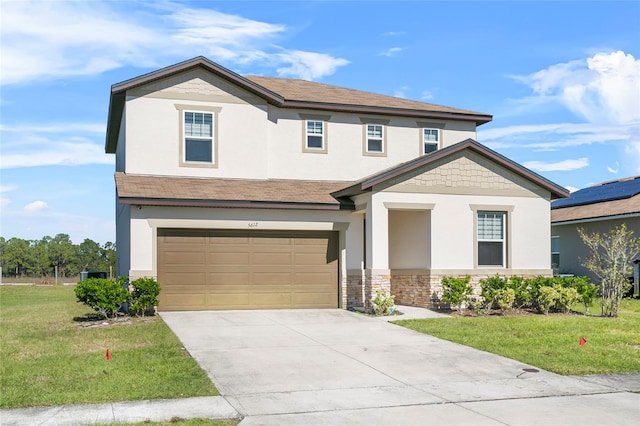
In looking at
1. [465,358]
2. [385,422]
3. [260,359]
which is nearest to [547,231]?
[465,358]

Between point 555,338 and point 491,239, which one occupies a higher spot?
point 491,239

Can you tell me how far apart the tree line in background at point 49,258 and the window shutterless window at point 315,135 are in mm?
49802

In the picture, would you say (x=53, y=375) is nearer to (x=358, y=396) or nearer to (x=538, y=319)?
(x=358, y=396)

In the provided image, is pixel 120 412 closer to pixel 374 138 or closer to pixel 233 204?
pixel 233 204

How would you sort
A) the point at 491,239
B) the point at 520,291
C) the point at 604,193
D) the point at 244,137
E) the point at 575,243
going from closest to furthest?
the point at 520,291, the point at 491,239, the point at 244,137, the point at 575,243, the point at 604,193

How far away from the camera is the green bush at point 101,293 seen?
17750 millimetres

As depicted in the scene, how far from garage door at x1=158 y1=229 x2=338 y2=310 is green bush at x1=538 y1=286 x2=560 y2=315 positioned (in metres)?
6.11

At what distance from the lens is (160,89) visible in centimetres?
2116

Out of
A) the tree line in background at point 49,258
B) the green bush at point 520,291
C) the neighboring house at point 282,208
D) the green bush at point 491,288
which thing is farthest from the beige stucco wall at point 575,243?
the tree line in background at point 49,258

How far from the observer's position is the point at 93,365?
39.0ft

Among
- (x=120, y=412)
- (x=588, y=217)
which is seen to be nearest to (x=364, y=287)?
(x=120, y=412)

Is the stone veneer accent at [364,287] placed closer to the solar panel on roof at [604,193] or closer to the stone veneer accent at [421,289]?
the stone veneer accent at [421,289]

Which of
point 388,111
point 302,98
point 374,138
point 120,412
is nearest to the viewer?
point 120,412

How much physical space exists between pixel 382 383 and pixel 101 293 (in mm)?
9695
